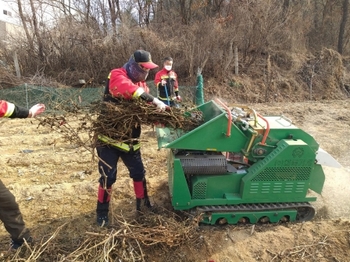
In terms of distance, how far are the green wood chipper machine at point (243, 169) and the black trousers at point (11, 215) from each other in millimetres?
1773

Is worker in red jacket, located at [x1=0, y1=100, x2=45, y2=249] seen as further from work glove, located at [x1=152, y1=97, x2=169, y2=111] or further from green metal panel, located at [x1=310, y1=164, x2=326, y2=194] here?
green metal panel, located at [x1=310, y1=164, x2=326, y2=194]

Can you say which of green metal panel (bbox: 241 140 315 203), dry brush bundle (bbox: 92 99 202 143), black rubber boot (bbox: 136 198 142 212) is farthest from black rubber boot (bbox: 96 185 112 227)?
green metal panel (bbox: 241 140 315 203)

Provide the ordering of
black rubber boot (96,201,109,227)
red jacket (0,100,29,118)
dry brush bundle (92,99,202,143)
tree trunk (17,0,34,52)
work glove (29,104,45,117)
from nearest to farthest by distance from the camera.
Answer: red jacket (0,100,29,118) < work glove (29,104,45,117) < dry brush bundle (92,99,202,143) < black rubber boot (96,201,109,227) < tree trunk (17,0,34,52)

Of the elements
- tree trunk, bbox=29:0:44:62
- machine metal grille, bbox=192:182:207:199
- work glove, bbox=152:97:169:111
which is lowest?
machine metal grille, bbox=192:182:207:199

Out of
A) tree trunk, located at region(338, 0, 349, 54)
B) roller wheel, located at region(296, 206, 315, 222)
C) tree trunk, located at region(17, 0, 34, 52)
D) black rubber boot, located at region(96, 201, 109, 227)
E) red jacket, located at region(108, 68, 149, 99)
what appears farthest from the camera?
tree trunk, located at region(338, 0, 349, 54)

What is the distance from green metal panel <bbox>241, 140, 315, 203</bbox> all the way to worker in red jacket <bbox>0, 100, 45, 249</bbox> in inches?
104

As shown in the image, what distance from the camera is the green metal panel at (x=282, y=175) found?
3.56 m

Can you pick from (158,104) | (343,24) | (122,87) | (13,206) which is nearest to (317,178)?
(158,104)

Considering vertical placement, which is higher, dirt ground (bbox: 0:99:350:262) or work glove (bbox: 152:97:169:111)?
work glove (bbox: 152:97:169:111)

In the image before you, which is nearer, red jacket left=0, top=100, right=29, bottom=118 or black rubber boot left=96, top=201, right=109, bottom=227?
red jacket left=0, top=100, right=29, bottom=118

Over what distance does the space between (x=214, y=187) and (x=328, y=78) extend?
1410cm

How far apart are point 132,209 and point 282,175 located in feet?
7.13

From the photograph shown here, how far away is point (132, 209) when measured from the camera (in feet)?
13.9

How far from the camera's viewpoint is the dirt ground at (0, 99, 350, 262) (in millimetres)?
3332
